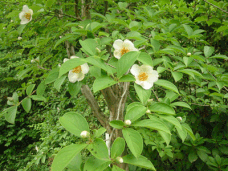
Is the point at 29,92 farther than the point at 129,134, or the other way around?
the point at 29,92

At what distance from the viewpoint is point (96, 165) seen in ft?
1.67

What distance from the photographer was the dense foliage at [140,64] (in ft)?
1.96

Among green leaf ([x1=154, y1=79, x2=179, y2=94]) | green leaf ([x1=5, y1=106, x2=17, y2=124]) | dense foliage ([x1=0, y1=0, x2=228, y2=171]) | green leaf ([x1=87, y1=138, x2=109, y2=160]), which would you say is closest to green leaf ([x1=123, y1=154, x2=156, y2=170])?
dense foliage ([x1=0, y1=0, x2=228, y2=171])

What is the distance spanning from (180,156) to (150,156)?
310mm

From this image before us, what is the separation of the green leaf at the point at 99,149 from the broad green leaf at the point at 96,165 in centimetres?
2

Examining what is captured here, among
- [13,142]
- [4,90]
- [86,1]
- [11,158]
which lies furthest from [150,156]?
[4,90]

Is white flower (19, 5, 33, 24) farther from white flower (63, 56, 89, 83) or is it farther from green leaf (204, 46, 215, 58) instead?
green leaf (204, 46, 215, 58)

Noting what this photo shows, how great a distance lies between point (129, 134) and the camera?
55 cm

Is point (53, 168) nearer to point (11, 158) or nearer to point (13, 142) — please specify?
point (11, 158)

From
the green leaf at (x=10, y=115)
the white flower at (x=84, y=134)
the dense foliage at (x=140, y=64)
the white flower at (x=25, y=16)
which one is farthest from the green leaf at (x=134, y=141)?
the white flower at (x=25, y=16)

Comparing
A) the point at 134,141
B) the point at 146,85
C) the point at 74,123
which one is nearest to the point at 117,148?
the point at 134,141

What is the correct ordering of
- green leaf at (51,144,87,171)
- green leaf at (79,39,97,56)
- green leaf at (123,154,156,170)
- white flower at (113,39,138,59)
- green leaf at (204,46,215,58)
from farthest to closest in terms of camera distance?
green leaf at (204,46,215,58) < white flower at (113,39,138,59) < green leaf at (79,39,97,56) < green leaf at (123,154,156,170) < green leaf at (51,144,87,171)

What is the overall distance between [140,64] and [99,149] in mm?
621

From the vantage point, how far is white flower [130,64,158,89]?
0.72m
